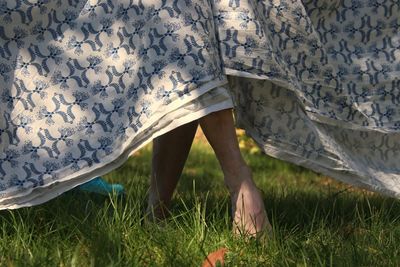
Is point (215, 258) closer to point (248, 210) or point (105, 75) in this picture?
point (248, 210)

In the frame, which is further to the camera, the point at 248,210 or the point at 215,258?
the point at 248,210

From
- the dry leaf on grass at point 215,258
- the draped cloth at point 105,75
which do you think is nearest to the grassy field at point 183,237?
the dry leaf on grass at point 215,258

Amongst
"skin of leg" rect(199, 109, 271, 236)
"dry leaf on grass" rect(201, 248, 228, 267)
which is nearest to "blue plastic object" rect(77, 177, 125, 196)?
"skin of leg" rect(199, 109, 271, 236)

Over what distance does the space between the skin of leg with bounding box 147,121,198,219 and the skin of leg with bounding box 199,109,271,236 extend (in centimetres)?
37

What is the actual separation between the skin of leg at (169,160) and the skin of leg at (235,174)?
1.21 ft

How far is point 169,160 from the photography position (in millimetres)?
3086

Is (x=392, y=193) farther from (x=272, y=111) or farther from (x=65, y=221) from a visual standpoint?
(x=65, y=221)

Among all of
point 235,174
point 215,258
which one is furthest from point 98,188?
point 215,258

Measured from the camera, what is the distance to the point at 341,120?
287 cm

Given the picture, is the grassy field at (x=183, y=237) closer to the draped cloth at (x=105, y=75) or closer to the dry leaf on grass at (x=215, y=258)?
the dry leaf on grass at (x=215, y=258)

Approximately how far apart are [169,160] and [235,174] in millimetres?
442

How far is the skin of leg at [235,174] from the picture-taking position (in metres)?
2.65

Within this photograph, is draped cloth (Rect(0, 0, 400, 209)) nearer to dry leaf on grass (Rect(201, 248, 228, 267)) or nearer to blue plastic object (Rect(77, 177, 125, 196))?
dry leaf on grass (Rect(201, 248, 228, 267))

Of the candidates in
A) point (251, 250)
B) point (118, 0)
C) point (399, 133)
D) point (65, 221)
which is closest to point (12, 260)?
point (65, 221)
